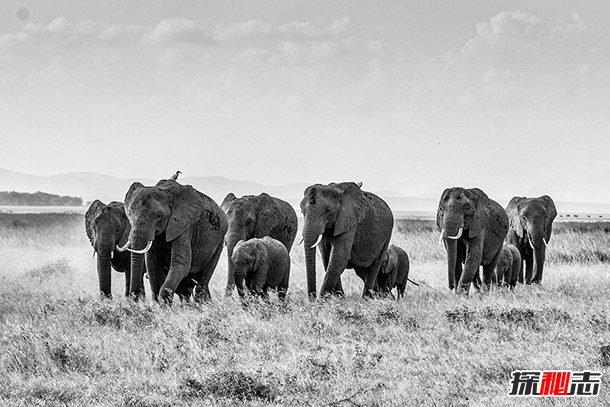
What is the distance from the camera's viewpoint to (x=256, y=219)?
742 inches

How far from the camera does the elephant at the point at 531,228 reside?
2119cm

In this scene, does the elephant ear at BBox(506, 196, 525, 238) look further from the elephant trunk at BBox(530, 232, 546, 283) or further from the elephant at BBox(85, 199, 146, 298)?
the elephant at BBox(85, 199, 146, 298)

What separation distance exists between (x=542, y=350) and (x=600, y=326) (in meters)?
2.03

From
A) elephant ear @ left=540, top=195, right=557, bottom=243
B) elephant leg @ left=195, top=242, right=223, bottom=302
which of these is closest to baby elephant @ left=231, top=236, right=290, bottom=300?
elephant leg @ left=195, top=242, right=223, bottom=302

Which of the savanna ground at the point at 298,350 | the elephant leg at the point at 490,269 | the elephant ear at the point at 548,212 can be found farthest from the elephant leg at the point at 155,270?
the elephant ear at the point at 548,212

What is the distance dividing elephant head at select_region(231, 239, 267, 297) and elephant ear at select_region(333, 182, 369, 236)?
150cm

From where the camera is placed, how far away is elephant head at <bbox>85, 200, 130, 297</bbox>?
16172 mm

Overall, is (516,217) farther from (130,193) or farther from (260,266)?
(130,193)

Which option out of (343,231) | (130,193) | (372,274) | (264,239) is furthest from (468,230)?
(130,193)

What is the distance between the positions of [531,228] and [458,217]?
483 centimetres

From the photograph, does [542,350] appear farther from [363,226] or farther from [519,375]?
[363,226]

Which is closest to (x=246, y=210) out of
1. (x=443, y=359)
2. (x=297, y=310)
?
(x=297, y=310)

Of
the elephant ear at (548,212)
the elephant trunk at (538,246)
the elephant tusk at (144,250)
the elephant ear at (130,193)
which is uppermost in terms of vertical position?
the elephant ear at (130,193)
